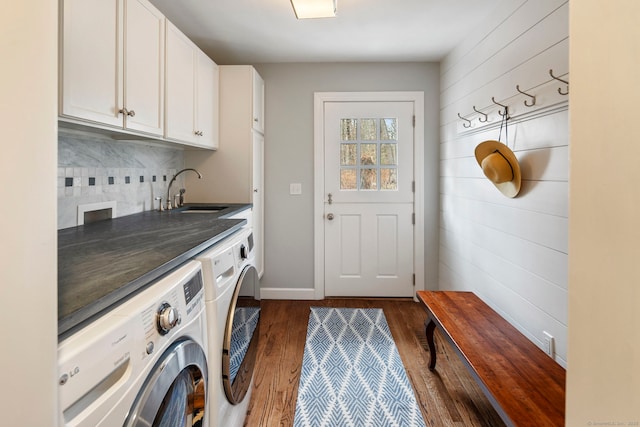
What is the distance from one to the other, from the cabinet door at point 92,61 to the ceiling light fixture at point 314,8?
3.20 ft

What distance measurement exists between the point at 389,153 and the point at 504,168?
1.48 m

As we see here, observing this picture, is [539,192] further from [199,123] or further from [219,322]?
[199,123]

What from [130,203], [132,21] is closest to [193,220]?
[130,203]

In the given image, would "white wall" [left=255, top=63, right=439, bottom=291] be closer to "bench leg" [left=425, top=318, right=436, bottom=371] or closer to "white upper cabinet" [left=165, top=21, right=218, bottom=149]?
"white upper cabinet" [left=165, top=21, right=218, bottom=149]

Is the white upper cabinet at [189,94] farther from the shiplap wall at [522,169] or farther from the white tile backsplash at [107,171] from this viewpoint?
the shiplap wall at [522,169]

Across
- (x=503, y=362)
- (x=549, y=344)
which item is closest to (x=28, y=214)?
(x=503, y=362)

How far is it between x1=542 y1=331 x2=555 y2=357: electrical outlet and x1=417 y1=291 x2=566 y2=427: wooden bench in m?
0.08

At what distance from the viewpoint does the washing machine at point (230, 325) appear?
1.16m

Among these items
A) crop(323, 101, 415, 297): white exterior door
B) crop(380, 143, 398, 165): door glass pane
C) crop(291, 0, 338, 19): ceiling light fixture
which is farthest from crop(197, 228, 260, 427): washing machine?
crop(380, 143, 398, 165): door glass pane

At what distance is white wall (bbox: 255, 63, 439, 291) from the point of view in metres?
3.24

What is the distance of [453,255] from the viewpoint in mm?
2955

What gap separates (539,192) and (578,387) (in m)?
1.39

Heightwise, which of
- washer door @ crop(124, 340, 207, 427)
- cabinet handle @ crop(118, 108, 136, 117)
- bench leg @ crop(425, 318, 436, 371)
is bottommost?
bench leg @ crop(425, 318, 436, 371)

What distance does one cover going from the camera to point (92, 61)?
1346 mm
